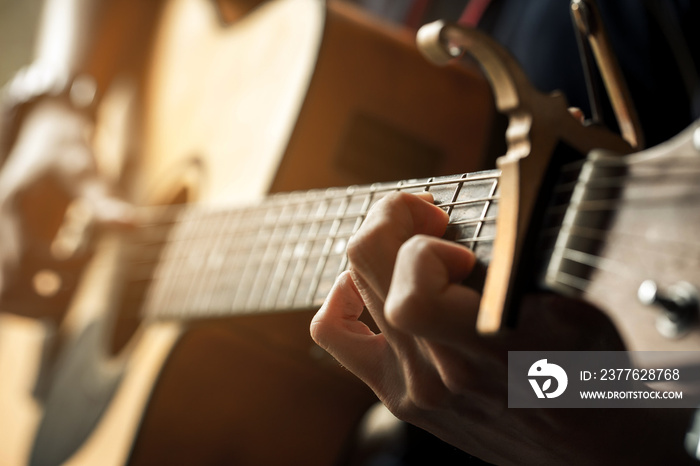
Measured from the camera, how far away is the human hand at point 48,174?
89 centimetres

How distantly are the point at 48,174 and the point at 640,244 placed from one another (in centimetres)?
91

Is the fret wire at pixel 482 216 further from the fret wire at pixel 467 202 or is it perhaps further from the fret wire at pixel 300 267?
the fret wire at pixel 300 267

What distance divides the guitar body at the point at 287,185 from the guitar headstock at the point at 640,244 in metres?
0.35

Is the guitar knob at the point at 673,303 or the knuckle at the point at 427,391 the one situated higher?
the guitar knob at the point at 673,303

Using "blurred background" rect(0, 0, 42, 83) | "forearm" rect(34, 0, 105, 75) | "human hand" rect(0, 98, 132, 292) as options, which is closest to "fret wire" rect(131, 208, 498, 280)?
"human hand" rect(0, 98, 132, 292)

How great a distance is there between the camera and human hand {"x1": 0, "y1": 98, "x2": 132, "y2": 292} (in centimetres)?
→ 89

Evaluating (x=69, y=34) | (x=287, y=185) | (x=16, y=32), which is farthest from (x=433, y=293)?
(x=16, y=32)

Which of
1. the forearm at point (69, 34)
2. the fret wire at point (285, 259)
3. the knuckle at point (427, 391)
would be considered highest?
the knuckle at point (427, 391)

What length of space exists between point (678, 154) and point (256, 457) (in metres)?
0.54

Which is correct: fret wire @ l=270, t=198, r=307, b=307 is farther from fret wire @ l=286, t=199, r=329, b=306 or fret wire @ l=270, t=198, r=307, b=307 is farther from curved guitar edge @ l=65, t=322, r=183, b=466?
curved guitar edge @ l=65, t=322, r=183, b=466

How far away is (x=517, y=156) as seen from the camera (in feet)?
0.91

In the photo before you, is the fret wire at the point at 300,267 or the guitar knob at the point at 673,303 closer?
the guitar knob at the point at 673,303

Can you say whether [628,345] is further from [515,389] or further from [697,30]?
[697,30]

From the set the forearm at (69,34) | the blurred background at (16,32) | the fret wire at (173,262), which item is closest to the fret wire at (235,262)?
the fret wire at (173,262)
